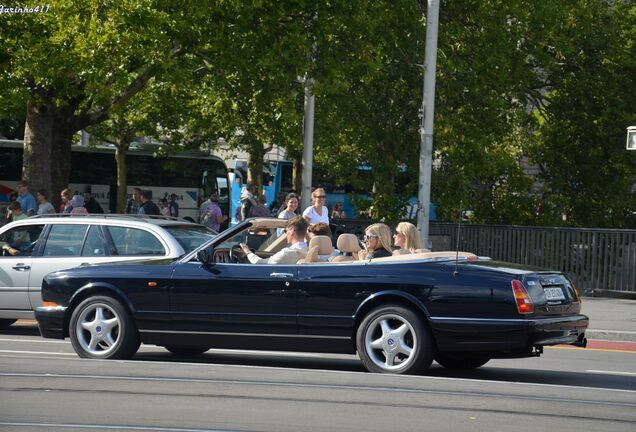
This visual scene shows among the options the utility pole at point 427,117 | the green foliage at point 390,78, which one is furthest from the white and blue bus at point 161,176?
the utility pole at point 427,117

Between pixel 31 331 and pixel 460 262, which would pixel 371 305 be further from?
pixel 31 331

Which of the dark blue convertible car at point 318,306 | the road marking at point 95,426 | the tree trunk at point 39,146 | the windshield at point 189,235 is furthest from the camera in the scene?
the tree trunk at point 39,146

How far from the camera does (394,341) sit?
10555mm

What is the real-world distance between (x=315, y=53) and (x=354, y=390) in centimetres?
1728

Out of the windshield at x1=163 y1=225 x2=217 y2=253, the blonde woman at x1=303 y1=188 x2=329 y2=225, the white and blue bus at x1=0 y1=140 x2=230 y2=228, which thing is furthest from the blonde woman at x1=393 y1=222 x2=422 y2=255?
the white and blue bus at x1=0 y1=140 x2=230 y2=228

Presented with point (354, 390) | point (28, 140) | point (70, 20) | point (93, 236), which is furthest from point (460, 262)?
point (28, 140)

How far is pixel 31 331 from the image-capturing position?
15375 millimetres

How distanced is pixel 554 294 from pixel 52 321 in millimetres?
4779

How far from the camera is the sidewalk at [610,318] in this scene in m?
16.8

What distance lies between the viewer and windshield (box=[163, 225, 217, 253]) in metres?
13.5

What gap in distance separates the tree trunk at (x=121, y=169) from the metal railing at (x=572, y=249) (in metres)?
24.7

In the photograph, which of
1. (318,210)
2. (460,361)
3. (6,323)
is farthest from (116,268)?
(318,210)

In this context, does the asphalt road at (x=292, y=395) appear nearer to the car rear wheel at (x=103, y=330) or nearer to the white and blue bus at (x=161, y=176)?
the car rear wheel at (x=103, y=330)

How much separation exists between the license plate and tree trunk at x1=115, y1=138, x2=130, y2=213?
37580mm
